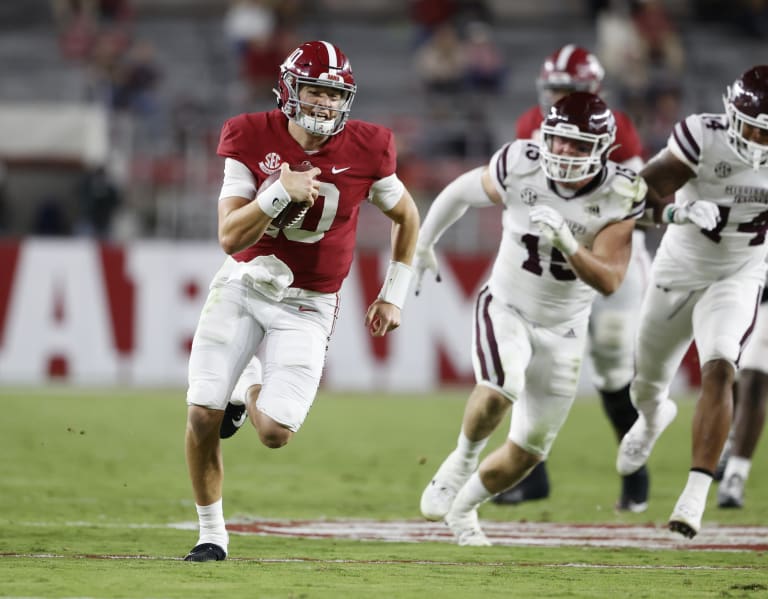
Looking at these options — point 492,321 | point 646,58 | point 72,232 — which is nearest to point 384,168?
point 492,321

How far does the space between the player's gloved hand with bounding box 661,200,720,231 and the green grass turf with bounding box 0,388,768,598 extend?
1398 millimetres

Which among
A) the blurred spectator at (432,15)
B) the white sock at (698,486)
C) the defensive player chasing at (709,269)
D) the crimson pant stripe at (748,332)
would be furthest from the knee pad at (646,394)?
the blurred spectator at (432,15)

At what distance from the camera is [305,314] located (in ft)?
18.4

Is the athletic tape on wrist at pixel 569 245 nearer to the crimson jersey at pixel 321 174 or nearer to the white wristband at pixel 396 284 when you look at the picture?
the white wristband at pixel 396 284

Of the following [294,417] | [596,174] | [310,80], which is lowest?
[294,417]

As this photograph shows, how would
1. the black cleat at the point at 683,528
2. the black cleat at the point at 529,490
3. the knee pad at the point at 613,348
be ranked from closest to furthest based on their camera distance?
the black cleat at the point at 683,528 < the knee pad at the point at 613,348 < the black cleat at the point at 529,490

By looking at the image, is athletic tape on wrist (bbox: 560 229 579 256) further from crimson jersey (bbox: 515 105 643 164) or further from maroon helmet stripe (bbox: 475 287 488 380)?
crimson jersey (bbox: 515 105 643 164)

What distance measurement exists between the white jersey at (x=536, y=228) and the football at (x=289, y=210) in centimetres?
122

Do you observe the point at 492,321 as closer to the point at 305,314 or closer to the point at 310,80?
the point at 305,314

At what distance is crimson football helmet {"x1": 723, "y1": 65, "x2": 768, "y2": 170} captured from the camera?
6051mm

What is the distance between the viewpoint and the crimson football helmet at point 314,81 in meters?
5.40

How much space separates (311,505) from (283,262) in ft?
7.17

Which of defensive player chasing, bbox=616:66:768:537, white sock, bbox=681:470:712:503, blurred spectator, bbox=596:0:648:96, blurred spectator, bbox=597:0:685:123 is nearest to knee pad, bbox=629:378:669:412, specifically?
defensive player chasing, bbox=616:66:768:537

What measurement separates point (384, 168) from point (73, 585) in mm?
2057
